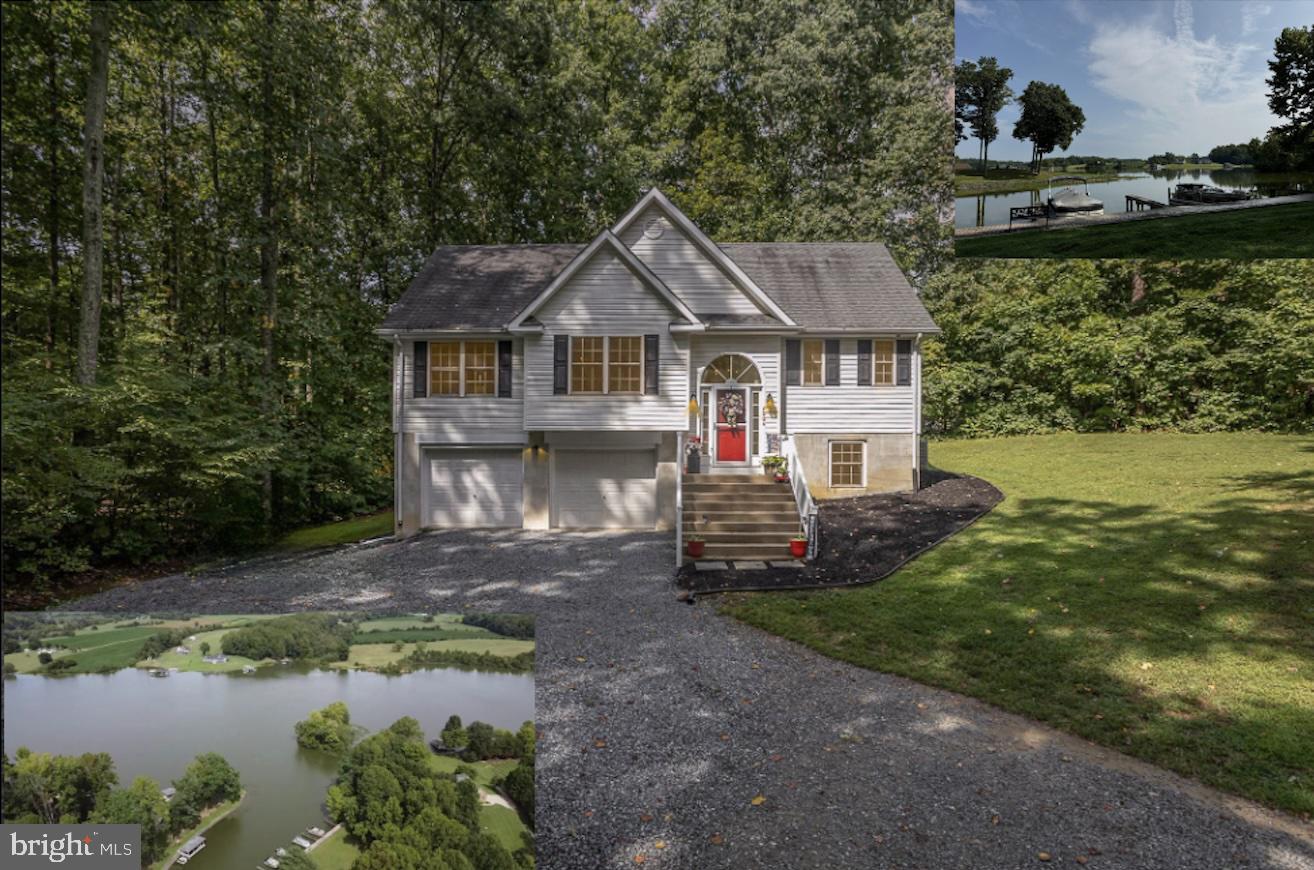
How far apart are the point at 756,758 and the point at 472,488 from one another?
10.3 ft

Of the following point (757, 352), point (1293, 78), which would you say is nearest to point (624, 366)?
point (757, 352)

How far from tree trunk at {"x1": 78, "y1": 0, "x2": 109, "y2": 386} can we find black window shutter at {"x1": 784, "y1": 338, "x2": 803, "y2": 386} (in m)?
5.46

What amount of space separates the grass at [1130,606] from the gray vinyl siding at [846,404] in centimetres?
123

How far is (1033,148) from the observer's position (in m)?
4.00

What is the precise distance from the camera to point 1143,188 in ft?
13.0

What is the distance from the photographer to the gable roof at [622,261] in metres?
4.86

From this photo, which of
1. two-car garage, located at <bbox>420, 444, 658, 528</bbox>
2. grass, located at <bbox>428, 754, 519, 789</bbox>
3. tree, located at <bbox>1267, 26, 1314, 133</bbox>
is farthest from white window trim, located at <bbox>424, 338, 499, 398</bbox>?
tree, located at <bbox>1267, 26, 1314, 133</bbox>

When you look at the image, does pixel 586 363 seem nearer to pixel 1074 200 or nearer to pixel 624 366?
pixel 624 366

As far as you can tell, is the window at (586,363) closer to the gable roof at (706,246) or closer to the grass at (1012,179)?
the gable roof at (706,246)

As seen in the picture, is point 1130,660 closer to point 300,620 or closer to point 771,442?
point 771,442

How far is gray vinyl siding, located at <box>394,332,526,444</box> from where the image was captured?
4.75m

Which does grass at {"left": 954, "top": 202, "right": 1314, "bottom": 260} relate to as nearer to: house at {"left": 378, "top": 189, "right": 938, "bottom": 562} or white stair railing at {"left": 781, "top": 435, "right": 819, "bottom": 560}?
house at {"left": 378, "top": 189, "right": 938, "bottom": 562}

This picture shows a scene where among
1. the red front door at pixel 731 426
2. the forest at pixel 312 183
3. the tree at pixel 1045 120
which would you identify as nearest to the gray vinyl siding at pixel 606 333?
the red front door at pixel 731 426

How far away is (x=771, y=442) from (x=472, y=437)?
307 centimetres
